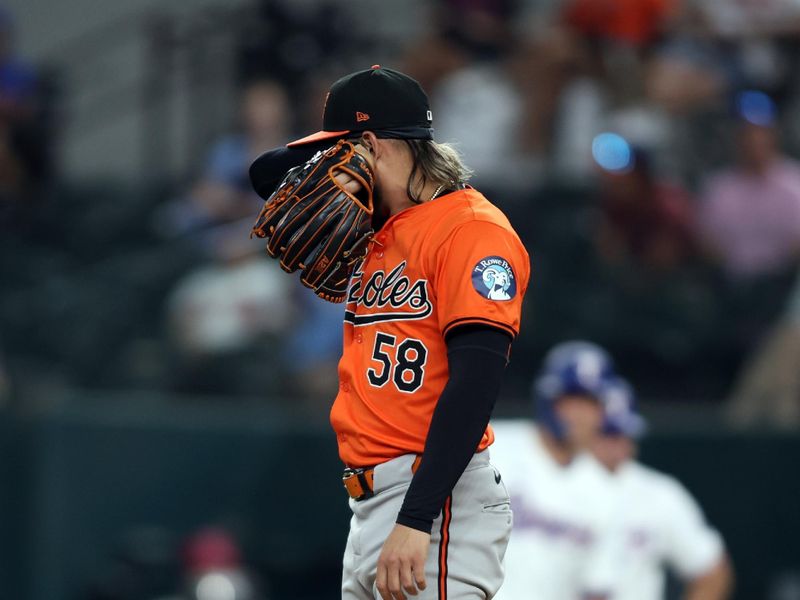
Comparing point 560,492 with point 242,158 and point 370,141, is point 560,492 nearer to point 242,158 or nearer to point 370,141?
point 370,141

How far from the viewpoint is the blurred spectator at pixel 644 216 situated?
7992mm

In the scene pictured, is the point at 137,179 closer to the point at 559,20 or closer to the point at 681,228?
the point at 559,20

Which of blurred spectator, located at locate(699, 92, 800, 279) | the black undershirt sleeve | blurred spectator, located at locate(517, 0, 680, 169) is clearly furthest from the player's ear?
blurred spectator, located at locate(517, 0, 680, 169)

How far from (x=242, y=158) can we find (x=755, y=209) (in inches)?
110

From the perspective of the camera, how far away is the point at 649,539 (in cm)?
539

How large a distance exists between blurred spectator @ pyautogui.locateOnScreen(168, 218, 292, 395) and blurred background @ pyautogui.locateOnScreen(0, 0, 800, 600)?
1 centimetres

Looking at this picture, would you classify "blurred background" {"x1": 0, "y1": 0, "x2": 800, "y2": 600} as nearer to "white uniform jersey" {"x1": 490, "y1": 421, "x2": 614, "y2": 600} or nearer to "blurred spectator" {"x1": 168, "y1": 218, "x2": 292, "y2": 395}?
"blurred spectator" {"x1": 168, "y1": 218, "x2": 292, "y2": 395}

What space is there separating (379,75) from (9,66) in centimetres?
748

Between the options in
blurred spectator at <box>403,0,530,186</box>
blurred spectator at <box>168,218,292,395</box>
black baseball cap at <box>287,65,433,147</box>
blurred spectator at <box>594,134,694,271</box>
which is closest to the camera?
black baseball cap at <box>287,65,433,147</box>

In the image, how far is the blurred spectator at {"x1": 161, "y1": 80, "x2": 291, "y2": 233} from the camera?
8492 mm

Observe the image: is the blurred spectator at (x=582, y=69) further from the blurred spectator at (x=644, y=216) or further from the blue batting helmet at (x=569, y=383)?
the blue batting helmet at (x=569, y=383)

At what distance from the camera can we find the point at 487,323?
2.93 metres

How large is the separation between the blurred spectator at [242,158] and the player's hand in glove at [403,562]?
5596 mm

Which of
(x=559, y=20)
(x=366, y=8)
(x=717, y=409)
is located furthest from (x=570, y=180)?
(x=366, y=8)
